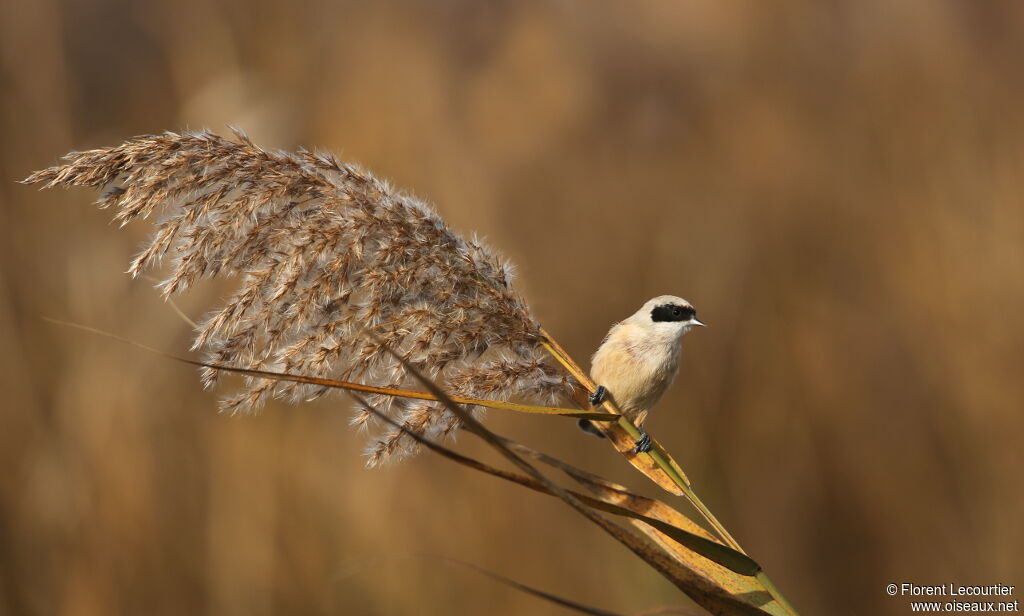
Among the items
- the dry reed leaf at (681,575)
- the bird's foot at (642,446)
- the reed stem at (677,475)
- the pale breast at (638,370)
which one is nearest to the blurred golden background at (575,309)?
the pale breast at (638,370)

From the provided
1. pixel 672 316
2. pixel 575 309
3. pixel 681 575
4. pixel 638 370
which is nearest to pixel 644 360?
pixel 638 370

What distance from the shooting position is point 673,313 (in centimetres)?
246

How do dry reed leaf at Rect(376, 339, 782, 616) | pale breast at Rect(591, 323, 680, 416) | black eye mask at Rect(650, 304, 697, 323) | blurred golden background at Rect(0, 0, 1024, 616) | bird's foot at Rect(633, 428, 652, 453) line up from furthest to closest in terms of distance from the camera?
blurred golden background at Rect(0, 0, 1024, 616) → black eye mask at Rect(650, 304, 697, 323) → pale breast at Rect(591, 323, 680, 416) → bird's foot at Rect(633, 428, 652, 453) → dry reed leaf at Rect(376, 339, 782, 616)

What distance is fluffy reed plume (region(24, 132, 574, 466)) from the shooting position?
59.6 inches

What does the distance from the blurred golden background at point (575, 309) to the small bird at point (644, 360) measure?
3.66 ft

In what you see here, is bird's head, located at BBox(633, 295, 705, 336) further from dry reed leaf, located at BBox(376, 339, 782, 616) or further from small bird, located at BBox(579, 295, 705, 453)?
dry reed leaf, located at BBox(376, 339, 782, 616)

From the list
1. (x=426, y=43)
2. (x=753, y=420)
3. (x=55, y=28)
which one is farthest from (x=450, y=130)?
(x=753, y=420)

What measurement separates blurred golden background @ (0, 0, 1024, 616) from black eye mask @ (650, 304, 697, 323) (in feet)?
3.95

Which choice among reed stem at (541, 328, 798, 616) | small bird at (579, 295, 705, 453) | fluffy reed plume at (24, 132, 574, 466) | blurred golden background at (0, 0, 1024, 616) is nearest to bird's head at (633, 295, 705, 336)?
small bird at (579, 295, 705, 453)

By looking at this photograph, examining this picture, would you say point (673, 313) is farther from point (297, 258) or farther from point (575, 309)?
point (575, 309)

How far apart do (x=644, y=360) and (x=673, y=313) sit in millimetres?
203

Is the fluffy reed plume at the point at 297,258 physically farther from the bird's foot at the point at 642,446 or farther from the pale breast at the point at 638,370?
the pale breast at the point at 638,370

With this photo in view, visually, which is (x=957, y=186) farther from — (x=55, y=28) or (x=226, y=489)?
(x=55, y=28)

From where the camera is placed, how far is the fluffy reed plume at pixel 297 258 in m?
1.51
